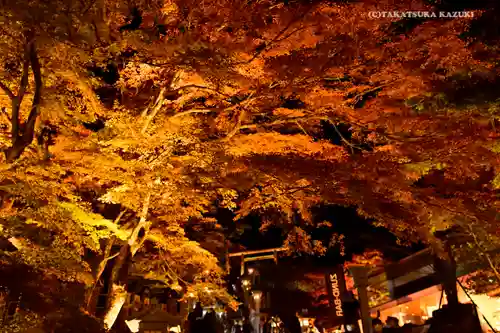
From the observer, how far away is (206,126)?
11281 millimetres

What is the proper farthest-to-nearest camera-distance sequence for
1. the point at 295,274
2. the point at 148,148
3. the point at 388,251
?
the point at 295,274 → the point at 388,251 → the point at 148,148

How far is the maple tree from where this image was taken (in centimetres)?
686

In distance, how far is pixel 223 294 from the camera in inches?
471

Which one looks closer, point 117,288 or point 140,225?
point 140,225

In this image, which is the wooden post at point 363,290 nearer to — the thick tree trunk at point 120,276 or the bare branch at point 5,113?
the thick tree trunk at point 120,276

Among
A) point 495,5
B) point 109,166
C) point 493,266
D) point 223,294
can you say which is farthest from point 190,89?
point 493,266

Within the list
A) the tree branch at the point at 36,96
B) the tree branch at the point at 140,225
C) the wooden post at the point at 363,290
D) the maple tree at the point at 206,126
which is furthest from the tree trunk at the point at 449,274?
the tree branch at the point at 36,96

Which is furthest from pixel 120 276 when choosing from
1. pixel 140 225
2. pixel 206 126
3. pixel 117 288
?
pixel 206 126

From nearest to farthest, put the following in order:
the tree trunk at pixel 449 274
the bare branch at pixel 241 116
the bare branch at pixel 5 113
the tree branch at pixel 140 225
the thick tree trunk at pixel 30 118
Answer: the thick tree trunk at pixel 30 118 < the bare branch at pixel 5 113 < the tree branch at pixel 140 225 < the bare branch at pixel 241 116 < the tree trunk at pixel 449 274

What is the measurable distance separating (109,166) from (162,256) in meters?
4.15

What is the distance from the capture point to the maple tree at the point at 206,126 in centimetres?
686

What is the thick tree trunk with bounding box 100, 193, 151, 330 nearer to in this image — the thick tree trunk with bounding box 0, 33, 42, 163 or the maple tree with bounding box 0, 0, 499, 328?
the maple tree with bounding box 0, 0, 499, 328

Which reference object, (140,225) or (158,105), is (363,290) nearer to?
(140,225)

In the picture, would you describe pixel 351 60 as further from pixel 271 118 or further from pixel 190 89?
pixel 190 89
